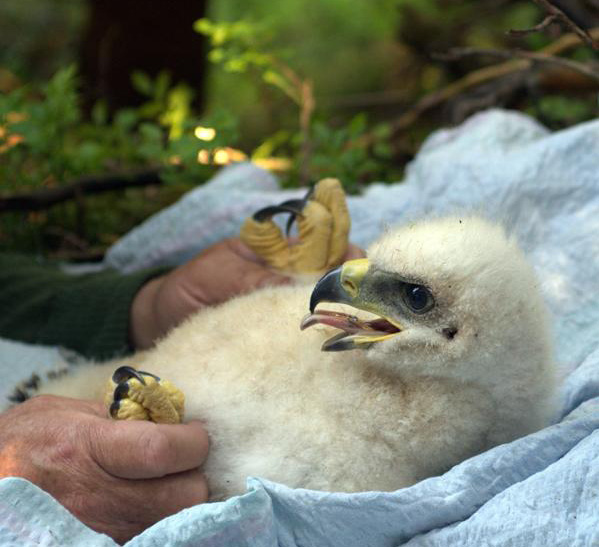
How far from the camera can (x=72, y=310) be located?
7.52 ft

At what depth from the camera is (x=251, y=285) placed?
199 cm

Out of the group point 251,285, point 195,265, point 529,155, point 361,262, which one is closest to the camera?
point 361,262

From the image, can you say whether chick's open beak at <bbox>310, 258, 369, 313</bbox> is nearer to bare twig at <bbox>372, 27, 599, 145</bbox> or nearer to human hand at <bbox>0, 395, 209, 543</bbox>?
human hand at <bbox>0, 395, 209, 543</bbox>

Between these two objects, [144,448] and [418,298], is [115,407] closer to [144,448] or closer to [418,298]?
[144,448]

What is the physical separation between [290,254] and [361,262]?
1.98 ft

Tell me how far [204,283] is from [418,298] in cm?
85

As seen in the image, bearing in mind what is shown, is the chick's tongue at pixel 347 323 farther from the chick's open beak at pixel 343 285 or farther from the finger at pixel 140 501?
the finger at pixel 140 501

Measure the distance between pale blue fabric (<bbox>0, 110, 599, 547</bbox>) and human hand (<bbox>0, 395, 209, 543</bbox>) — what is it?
0.12 m

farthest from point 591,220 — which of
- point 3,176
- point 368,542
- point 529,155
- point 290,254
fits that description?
point 3,176

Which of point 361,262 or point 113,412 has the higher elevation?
point 361,262

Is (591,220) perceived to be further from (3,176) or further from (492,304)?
(3,176)

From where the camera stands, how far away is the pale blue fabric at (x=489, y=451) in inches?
49.2

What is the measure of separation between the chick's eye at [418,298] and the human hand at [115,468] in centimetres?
40

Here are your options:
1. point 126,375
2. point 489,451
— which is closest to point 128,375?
point 126,375
